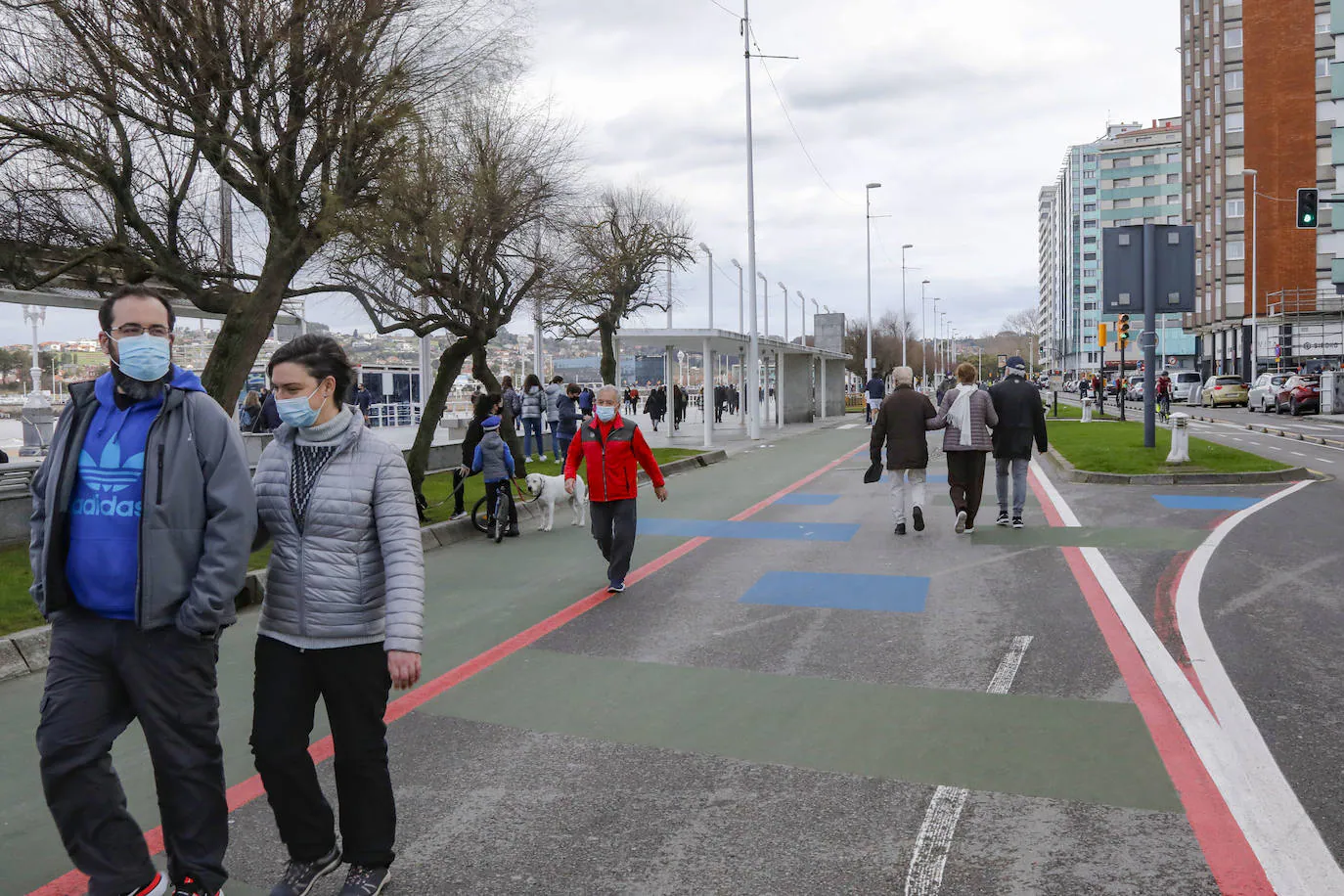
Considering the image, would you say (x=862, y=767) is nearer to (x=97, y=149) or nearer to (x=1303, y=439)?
(x=97, y=149)

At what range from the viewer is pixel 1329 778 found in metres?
4.35

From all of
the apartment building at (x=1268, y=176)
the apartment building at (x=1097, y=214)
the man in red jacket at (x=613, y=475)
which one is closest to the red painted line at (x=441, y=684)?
the man in red jacket at (x=613, y=475)

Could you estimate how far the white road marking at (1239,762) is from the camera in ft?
11.7

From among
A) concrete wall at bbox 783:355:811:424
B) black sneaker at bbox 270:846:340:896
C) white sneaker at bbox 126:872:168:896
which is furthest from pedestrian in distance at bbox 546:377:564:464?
concrete wall at bbox 783:355:811:424

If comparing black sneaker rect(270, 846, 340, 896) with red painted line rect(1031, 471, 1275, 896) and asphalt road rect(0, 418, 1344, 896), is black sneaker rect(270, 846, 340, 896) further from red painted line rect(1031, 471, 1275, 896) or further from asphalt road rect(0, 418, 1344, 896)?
red painted line rect(1031, 471, 1275, 896)

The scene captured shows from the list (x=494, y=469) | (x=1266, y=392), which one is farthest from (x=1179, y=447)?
(x=1266, y=392)

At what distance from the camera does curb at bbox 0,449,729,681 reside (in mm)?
6633

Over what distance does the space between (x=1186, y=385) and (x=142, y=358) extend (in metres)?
60.5

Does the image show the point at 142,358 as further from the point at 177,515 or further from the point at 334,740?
the point at 334,740

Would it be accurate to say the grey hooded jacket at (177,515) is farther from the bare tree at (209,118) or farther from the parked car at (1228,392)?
the parked car at (1228,392)

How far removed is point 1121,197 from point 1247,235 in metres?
60.6

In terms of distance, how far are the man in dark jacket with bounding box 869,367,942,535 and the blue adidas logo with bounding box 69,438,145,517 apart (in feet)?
29.9

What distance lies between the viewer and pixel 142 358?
126 inches

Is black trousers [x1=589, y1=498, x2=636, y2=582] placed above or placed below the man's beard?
below
